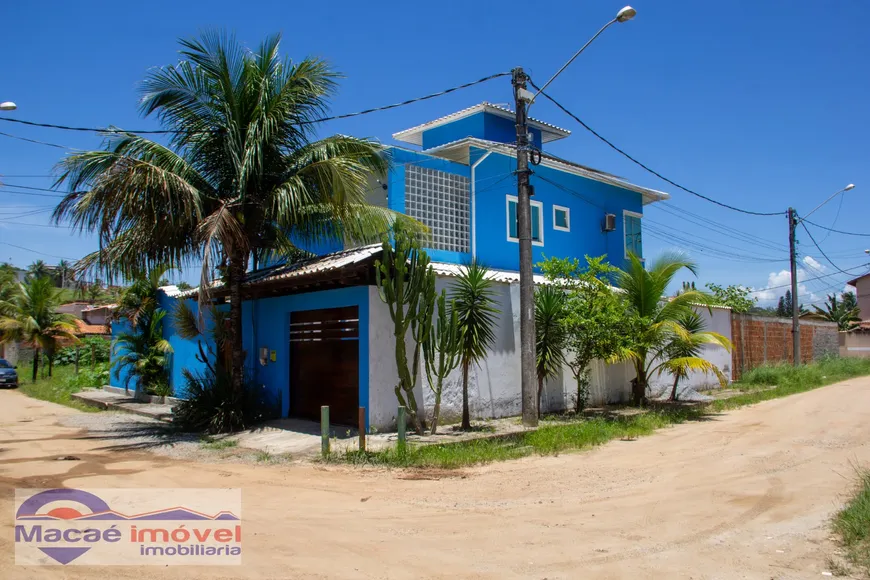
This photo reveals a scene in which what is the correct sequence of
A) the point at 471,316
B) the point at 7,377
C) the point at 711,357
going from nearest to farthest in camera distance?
the point at 471,316 → the point at 711,357 → the point at 7,377

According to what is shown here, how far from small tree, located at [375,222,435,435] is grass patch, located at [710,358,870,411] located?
961 cm

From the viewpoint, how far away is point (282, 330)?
15.6 m

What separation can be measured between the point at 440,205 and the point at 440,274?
15.3ft

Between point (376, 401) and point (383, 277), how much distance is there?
96.6 inches

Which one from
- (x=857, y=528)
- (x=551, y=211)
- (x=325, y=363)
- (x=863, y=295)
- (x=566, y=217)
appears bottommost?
(x=857, y=528)

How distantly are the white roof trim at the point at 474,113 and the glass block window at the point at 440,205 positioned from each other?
3736 millimetres

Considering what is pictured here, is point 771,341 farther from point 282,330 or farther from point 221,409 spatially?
point 221,409

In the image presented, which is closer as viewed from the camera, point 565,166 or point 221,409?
point 221,409

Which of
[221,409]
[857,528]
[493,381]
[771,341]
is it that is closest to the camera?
[857,528]

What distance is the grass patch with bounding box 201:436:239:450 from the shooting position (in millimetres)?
12273

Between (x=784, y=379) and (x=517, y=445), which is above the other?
(x=784, y=379)

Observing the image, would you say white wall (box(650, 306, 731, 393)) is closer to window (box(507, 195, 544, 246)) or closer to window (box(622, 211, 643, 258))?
window (box(622, 211, 643, 258))

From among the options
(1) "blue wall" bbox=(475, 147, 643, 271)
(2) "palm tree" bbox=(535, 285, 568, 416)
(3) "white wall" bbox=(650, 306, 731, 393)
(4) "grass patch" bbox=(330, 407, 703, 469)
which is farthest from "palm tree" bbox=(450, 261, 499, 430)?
(3) "white wall" bbox=(650, 306, 731, 393)

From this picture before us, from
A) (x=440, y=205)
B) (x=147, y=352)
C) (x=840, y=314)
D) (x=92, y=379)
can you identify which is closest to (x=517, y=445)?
(x=440, y=205)
